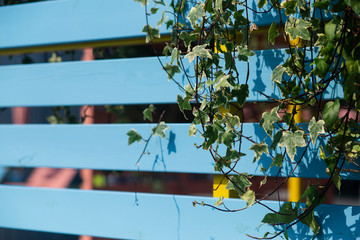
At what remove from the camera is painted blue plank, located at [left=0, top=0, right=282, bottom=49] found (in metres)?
1.63

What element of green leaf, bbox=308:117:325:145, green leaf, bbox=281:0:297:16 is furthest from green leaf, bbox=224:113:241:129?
green leaf, bbox=281:0:297:16

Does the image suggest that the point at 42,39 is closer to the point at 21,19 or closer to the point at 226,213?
the point at 21,19

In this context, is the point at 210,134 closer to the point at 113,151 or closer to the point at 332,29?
the point at 332,29

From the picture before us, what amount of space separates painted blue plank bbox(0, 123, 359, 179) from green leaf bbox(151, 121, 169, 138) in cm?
4

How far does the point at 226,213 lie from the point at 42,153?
33.1 inches

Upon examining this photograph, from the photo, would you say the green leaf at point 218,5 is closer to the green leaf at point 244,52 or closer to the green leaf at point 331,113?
the green leaf at point 244,52

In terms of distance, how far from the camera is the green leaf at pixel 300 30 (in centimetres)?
114

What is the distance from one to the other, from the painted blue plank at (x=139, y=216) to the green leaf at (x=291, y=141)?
30 cm

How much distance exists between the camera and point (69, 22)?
5.73 ft

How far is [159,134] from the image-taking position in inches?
59.4

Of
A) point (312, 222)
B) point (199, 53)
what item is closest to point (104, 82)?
point (199, 53)

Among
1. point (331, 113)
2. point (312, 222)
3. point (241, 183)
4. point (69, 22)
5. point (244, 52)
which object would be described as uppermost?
point (69, 22)

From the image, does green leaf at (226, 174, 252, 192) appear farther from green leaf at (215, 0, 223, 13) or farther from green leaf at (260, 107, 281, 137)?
green leaf at (215, 0, 223, 13)

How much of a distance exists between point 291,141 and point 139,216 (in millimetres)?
722
